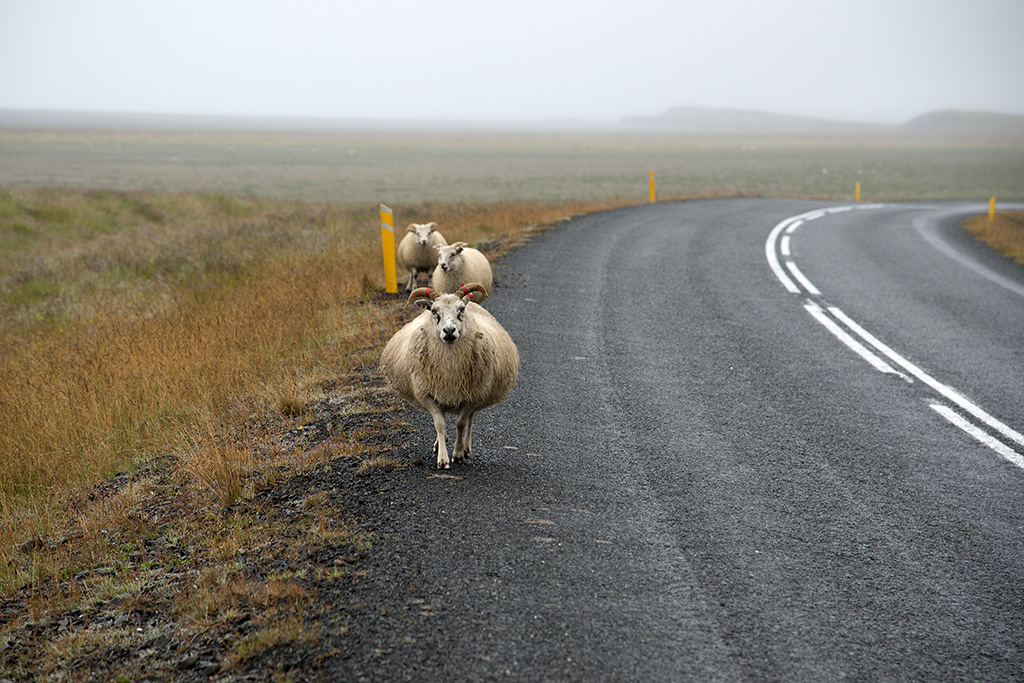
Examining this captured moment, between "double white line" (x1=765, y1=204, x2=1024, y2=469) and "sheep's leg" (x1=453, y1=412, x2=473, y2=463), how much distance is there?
423 centimetres

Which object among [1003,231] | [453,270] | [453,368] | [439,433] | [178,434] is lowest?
[178,434]

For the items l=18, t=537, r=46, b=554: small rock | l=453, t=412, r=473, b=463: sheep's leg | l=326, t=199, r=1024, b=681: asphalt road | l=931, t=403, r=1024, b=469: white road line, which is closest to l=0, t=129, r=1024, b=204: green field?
l=326, t=199, r=1024, b=681: asphalt road

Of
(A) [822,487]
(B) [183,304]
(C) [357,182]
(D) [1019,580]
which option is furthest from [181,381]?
(C) [357,182]

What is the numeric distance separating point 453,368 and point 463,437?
554 millimetres

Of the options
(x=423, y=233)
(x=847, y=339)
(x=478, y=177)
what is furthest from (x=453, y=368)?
(x=478, y=177)

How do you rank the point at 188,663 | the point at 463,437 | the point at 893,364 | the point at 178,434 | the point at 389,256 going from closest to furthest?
the point at 188,663 → the point at 463,437 → the point at 178,434 → the point at 893,364 → the point at 389,256

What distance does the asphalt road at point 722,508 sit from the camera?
12.1 ft

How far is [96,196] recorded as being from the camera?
96.7 feet

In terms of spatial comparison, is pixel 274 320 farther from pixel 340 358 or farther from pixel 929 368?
pixel 929 368

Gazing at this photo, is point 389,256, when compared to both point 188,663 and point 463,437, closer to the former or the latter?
point 463,437

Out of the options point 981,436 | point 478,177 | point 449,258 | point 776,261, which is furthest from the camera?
point 478,177

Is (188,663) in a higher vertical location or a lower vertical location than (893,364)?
lower

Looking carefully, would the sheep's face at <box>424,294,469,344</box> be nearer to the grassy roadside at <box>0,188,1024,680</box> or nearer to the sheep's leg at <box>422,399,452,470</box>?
the sheep's leg at <box>422,399,452,470</box>

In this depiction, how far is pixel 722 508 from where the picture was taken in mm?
5121
